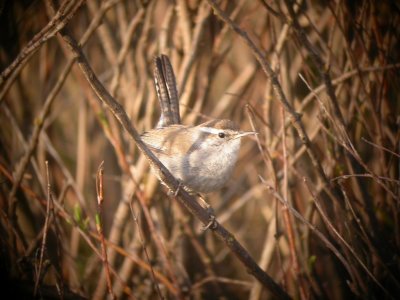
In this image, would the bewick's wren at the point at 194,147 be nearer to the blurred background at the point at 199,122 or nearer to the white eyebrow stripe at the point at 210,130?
the white eyebrow stripe at the point at 210,130

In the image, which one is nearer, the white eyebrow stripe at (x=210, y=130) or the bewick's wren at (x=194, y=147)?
the bewick's wren at (x=194, y=147)

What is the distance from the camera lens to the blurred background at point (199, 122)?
2.38 m

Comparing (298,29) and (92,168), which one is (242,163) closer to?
(92,168)

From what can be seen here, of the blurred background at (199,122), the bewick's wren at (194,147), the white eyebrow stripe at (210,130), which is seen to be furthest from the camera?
the white eyebrow stripe at (210,130)

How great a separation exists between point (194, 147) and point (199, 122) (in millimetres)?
1018

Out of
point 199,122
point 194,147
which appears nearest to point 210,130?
point 194,147

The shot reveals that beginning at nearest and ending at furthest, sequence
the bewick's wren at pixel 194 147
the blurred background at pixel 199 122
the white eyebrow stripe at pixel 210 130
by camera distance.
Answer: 1. the blurred background at pixel 199 122
2. the bewick's wren at pixel 194 147
3. the white eyebrow stripe at pixel 210 130

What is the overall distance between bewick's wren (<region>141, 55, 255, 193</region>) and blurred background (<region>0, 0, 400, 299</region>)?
0.21 m

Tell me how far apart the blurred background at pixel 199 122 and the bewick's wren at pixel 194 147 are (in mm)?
209

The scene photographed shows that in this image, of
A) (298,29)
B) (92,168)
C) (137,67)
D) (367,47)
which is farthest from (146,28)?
(92,168)

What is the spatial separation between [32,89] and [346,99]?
317cm

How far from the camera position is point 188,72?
316 cm

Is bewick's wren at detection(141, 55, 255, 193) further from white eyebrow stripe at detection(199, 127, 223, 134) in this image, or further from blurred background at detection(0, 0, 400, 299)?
blurred background at detection(0, 0, 400, 299)

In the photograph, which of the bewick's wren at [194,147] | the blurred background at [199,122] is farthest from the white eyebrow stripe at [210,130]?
the blurred background at [199,122]
